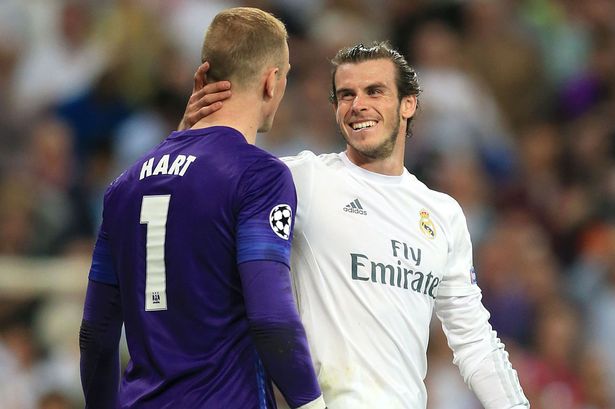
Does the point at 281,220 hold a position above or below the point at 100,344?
above

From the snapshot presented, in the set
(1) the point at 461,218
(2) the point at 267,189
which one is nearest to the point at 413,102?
(1) the point at 461,218

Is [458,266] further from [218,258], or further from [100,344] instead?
[100,344]

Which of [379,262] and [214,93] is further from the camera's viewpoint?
[379,262]

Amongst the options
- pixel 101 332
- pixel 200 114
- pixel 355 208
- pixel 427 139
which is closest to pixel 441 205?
pixel 355 208

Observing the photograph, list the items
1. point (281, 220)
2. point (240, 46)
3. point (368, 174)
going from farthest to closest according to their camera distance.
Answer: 1. point (368, 174)
2. point (240, 46)
3. point (281, 220)

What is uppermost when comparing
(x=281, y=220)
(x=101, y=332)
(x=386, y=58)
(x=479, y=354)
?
(x=386, y=58)

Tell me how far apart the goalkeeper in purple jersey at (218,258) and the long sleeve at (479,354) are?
1.18 m

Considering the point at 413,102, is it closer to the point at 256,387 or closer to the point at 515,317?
the point at 256,387

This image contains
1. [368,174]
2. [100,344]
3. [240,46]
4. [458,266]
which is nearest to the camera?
[240,46]

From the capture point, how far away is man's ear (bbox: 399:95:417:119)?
5.00 metres

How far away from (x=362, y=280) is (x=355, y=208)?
0.31 meters

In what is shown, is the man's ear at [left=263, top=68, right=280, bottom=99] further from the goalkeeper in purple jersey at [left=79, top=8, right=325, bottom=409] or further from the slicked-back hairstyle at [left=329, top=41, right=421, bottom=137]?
the slicked-back hairstyle at [left=329, top=41, right=421, bottom=137]

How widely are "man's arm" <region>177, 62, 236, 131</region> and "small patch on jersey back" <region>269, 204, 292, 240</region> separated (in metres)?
0.45

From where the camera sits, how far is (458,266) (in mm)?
5016
